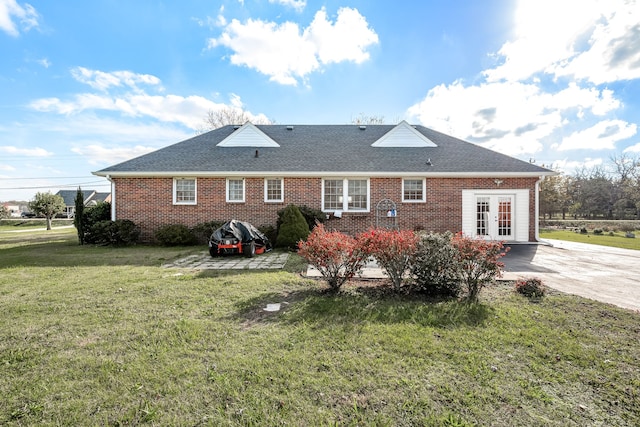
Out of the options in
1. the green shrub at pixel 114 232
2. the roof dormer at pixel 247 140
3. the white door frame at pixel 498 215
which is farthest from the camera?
the roof dormer at pixel 247 140

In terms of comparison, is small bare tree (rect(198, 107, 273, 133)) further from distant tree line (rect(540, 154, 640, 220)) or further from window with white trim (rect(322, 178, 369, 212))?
distant tree line (rect(540, 154, 640, 220))

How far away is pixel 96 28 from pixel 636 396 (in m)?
15.9

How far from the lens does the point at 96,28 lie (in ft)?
33.1

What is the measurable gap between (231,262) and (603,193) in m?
48.8

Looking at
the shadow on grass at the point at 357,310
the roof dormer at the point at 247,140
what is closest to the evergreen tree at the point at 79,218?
the roof dormer at the point at 247,140

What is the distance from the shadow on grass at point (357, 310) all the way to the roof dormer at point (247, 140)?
11.2 meters

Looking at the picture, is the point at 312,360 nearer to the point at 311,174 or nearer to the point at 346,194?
the point at 311,174

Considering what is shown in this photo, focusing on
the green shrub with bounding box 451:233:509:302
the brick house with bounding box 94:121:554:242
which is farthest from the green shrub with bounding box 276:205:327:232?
the green shrub with bounding box 451:233:509:302

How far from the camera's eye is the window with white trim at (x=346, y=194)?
1291cm

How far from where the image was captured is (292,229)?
1055 cm

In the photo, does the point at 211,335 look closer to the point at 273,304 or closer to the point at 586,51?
the point at 273,304

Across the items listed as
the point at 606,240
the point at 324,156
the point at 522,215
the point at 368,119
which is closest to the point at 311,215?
the point at 324,156

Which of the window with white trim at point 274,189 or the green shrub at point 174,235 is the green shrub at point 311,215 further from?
the green shrub at point 174,235

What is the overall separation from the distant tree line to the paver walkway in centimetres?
3504
